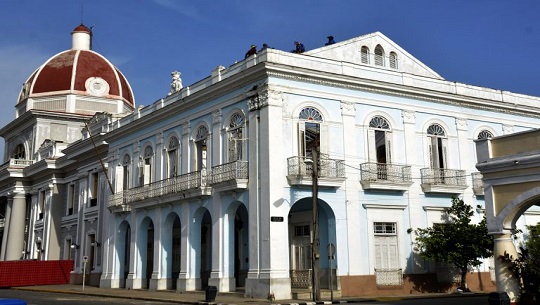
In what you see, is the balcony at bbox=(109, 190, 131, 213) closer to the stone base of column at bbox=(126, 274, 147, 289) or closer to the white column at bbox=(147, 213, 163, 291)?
the white column at bbox=(147, 213, 163, 291)

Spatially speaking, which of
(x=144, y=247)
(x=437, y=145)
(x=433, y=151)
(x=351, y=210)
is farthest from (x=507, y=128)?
(x=144, y=247)

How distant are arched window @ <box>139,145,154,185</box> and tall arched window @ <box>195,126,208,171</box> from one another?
13.3 feet

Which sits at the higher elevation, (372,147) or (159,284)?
(372,147)

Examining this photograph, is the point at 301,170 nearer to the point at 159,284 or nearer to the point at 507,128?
the point at 159,284

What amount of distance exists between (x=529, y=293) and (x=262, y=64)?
38.2 ft

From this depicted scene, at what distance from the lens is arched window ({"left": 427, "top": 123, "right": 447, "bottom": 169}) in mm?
25469

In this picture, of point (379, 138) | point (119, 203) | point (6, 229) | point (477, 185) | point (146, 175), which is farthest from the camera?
point (6, 229)

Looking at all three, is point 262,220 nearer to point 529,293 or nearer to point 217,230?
point 217,230

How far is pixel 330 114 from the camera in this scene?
23234 mm

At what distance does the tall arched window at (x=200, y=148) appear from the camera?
84.7 feet

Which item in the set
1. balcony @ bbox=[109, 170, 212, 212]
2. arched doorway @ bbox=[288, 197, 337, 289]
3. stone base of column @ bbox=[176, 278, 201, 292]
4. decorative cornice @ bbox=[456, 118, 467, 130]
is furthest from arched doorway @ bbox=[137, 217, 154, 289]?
decorative cornice @ bbox=[456, 118, 467, 130]

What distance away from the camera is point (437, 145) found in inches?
1011

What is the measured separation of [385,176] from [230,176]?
6063 millimetres

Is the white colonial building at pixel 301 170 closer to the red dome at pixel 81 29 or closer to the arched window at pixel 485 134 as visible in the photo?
the arched window at pixel 485 134
